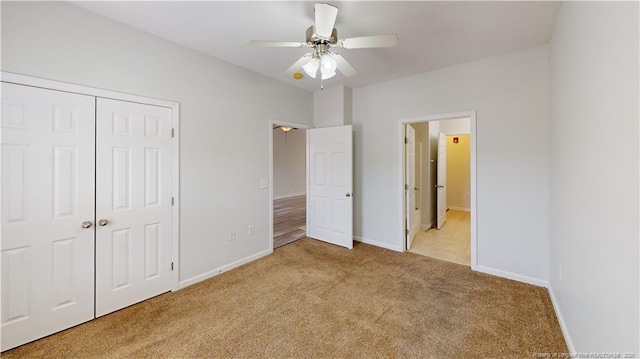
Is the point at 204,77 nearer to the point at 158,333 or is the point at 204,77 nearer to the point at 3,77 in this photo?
the point at 3,77

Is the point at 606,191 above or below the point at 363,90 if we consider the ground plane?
below

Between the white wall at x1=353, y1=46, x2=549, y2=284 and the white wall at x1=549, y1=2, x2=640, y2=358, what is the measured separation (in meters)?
0.67

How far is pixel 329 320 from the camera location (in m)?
2.10

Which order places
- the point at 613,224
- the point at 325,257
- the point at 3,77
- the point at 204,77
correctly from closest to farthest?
1. the point at 613,224
2. the point at 3,77
3. the point at 204,77
4. the point at 325,257

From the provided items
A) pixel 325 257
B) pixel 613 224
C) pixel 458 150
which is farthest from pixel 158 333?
pixel 458 150

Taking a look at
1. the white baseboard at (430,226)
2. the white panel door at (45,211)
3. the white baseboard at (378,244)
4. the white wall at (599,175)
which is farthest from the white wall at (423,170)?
the white panel door at (45,211)

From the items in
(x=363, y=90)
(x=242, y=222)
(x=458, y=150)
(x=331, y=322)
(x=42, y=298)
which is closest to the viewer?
(x=42, y=298)

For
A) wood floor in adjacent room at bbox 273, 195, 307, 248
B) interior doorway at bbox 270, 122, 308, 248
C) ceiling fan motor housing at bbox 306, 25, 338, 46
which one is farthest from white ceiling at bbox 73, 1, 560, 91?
interior doorway at bbox 270, 122, 308, 248

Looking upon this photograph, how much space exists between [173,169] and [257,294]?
1.60 meters

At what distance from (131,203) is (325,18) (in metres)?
2.39

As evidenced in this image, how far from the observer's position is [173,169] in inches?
102

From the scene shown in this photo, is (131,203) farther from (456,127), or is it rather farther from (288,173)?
(288,173)

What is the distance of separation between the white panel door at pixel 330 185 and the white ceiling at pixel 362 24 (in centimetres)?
138

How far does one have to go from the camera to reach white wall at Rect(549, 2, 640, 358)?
967mm
